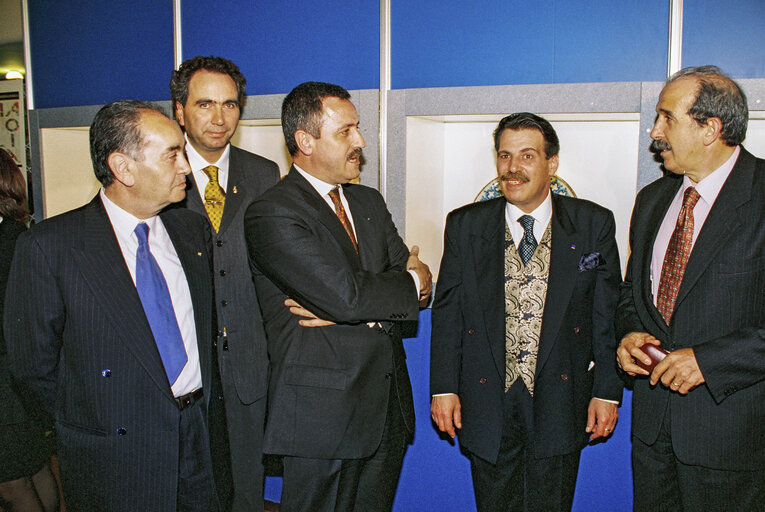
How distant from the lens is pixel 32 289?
1.94 m

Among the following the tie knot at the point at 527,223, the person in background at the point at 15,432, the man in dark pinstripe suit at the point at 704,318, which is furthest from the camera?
the person in background at the point at 15,432

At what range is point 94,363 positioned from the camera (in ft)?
6.45

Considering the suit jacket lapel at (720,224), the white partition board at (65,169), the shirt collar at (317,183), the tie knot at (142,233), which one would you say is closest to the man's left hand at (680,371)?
the suit jacket lapel at (720,224)

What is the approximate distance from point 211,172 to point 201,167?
5 cm

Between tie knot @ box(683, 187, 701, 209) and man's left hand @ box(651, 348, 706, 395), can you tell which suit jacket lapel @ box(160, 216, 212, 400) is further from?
tie knot @ box(683, 187, 701, 209)

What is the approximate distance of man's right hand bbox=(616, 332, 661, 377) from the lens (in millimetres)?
2186

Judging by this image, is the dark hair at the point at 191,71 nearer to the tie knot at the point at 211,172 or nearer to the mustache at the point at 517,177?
the tie knot at the point at 211,172

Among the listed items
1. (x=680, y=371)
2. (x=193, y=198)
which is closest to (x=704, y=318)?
(x=680, y=371)

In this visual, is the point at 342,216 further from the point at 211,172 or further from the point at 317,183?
the point at 211,172

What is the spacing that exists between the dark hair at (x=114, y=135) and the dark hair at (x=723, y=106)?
76.7 inches

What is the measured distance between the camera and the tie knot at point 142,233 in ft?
6.93

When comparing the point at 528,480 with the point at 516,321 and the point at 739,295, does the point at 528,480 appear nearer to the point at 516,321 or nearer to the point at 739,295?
the point at 516,321

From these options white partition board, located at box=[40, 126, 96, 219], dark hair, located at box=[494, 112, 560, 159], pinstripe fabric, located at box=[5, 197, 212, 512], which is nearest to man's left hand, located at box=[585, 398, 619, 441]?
dark hair, located at box=[494, 112, 560, 159]

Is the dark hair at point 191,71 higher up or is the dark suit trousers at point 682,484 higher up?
the dark hair at point 191,71
